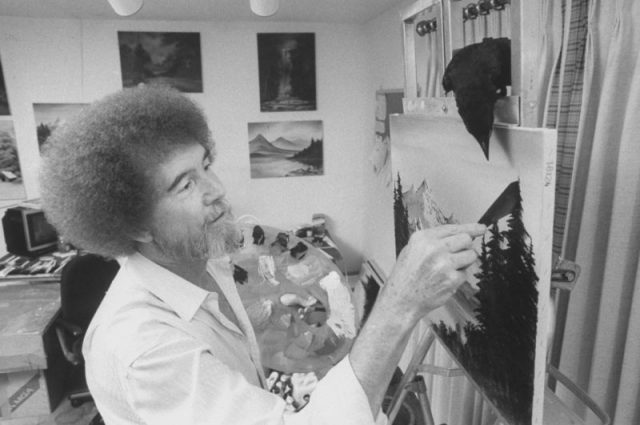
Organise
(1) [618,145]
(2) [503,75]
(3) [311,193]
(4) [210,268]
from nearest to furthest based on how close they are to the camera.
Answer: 1. (2) [503,75]
2. (1) [618,145]
3. (4) [210,268]
4. (3) [311,193]

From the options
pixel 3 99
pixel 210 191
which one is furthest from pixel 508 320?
pixel 3 99

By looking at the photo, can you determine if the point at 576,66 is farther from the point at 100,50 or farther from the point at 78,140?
the point at 100,50

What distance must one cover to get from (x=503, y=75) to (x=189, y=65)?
2.47m

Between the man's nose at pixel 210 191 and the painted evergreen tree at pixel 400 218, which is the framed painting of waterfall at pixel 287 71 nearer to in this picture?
the painted evergreen tree at pixel 400 218

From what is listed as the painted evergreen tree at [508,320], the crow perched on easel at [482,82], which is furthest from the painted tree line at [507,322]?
the crow perched on easel at [482,82]

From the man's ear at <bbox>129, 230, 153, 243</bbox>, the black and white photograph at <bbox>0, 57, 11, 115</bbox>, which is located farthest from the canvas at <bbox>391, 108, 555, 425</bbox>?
the black and white photograph at <bbox>0, 57, 11, 115</bbox>

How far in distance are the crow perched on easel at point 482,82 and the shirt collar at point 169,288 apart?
1.91ft

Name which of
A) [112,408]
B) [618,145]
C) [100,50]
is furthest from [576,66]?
[100,50]

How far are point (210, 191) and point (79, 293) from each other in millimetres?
1495

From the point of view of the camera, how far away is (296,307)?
182 cm

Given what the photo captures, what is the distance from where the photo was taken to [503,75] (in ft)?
2.15

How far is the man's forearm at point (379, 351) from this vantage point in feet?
2.07

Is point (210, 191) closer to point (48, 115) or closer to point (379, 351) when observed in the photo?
point (379, 351)

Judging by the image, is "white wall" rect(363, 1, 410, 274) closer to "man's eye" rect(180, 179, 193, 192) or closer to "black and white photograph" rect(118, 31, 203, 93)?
"black and white photograph" rect(118, 31, 203, 93)
